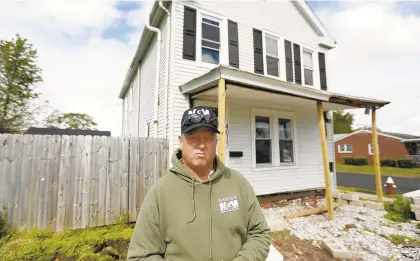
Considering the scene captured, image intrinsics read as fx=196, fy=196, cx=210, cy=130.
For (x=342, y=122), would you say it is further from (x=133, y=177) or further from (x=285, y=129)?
(x=133, y=177)

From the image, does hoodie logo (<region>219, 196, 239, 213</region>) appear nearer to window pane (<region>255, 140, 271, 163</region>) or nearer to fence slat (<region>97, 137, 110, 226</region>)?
fence slat (<region>97, 137, 110, 226</region>)

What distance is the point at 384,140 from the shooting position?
30.3 m

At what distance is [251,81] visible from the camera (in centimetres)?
468

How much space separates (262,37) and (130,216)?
291 inches

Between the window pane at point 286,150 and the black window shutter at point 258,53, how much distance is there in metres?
2.84

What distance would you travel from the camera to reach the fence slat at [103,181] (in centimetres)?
434

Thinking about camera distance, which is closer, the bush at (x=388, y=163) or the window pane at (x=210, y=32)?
the window pane at (x=210, y=32)

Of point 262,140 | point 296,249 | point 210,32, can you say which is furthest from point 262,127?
point 296,249

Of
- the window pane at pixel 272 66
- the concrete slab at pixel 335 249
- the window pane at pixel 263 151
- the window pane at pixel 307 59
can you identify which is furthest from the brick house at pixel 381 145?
the concrete slab at pixel 335 249

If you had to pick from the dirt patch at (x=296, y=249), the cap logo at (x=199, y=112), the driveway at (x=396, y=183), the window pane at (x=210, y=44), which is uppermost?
the window pane at (x=210, y=44)

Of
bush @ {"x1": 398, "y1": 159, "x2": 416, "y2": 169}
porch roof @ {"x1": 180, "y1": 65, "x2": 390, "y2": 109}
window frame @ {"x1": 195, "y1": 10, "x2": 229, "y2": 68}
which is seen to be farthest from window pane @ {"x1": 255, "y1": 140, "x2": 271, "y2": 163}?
bush @ {"x1": 398, "y1": 159, "x2": 416, "y2": 169}

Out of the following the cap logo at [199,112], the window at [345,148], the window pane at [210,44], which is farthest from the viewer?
the window at [345,148]

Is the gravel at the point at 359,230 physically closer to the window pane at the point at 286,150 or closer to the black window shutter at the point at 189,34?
the window pane at the point at 286,150

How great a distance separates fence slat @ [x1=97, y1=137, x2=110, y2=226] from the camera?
14.2 feet
